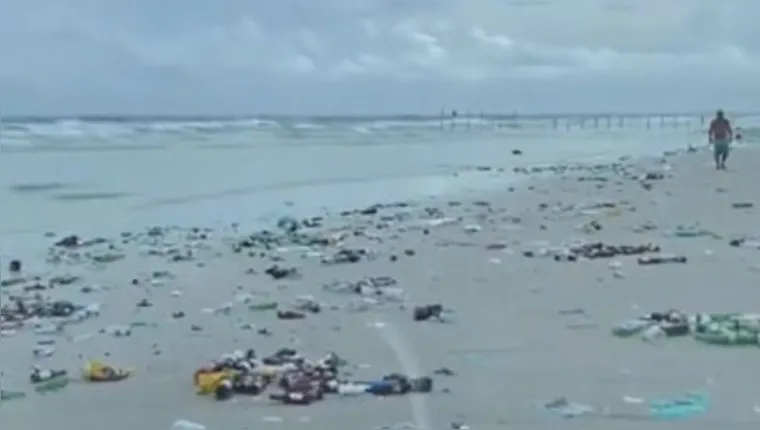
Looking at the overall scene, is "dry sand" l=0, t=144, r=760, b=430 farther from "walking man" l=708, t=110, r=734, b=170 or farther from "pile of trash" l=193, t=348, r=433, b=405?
"walking man" l=708, t=110, r=734, b=170

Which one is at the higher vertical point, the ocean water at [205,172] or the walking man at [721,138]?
the walking man at [721,138]

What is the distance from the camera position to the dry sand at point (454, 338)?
203 inches

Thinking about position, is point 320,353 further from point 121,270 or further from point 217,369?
point 121,270

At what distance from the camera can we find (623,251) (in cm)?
1031

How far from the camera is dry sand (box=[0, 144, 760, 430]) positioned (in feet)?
16.9

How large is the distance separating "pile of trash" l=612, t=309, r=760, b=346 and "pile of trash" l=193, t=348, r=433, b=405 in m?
1.53

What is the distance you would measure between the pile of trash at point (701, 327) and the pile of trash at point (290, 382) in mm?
1525

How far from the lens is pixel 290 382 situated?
551 centimetres

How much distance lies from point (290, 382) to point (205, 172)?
68.0 feet

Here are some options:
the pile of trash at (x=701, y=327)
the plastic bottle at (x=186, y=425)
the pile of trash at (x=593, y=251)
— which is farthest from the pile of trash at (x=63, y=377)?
the pile of trash at (x=593, y=251)

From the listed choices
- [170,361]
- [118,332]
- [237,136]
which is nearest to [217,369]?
[170,361]

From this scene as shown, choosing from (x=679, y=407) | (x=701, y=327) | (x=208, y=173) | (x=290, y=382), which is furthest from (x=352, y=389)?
(x=208, y=173)

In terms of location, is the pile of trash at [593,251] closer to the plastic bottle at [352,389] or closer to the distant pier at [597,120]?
the plastic bottle at [352,389]

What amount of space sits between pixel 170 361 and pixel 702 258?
4.84 m
